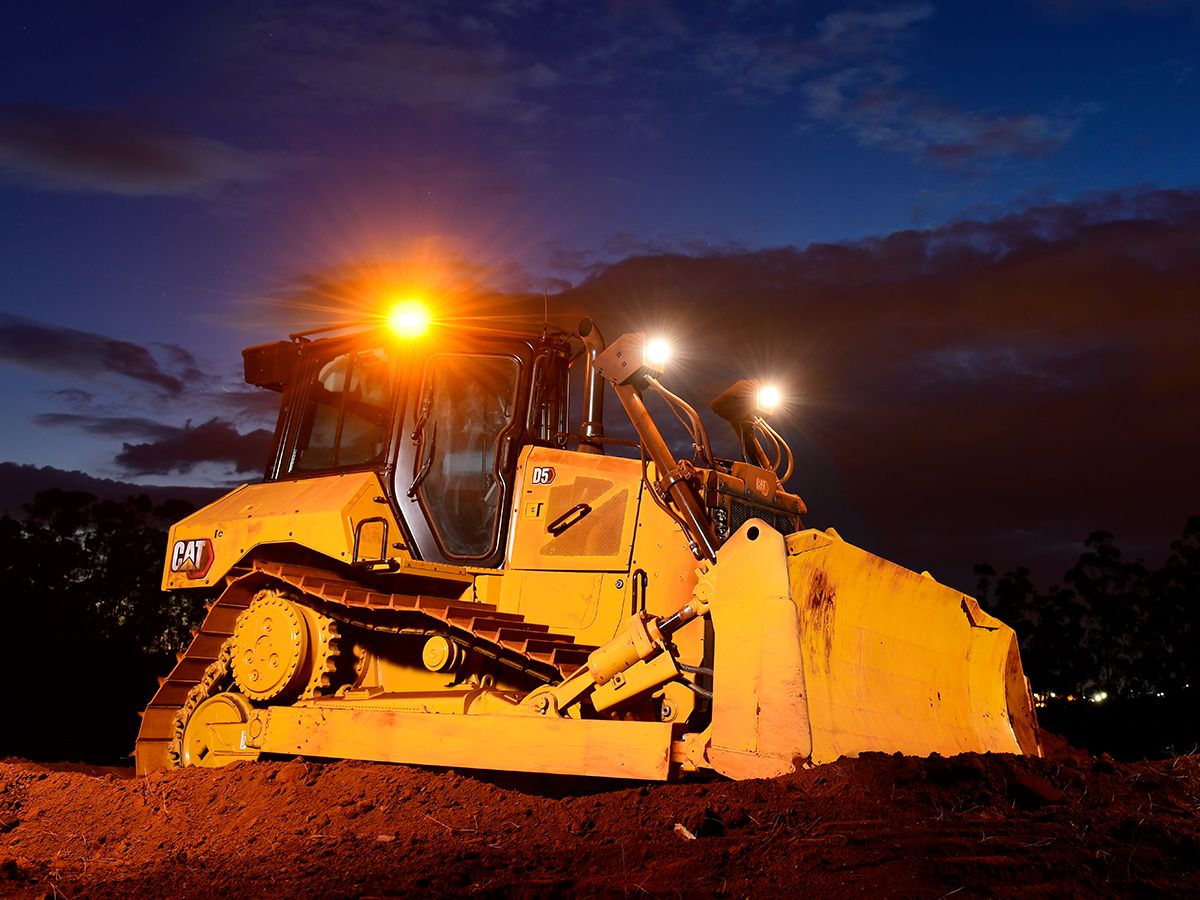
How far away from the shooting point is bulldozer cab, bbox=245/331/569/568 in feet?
24.8

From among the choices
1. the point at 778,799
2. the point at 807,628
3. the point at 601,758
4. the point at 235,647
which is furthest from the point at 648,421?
the point at 235,647

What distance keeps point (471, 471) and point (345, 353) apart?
167cm

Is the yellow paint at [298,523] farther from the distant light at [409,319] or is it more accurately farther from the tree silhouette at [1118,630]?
the tree silhouette at [1118,630]

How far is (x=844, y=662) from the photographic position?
659 cm

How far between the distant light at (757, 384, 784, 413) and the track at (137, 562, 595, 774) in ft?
9.11

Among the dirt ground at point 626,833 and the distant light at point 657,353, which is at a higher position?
the distant light at point 657,353

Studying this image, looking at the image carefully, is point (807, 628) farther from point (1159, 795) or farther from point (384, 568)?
point (384, 568)

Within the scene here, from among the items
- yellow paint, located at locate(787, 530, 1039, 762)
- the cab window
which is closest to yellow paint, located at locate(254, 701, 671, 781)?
yellow paint, located at locate(787, 530, 1039, 762)

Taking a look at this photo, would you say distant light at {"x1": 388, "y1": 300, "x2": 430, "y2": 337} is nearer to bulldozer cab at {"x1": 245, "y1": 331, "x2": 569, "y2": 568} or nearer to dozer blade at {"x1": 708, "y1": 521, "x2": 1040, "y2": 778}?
bulldozer cab at {"x1": 245, "y1": 331, "x2": 569, "y2": 568}

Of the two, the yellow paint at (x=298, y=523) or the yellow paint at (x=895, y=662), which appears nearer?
the yellow paint at (x=895, y=662)

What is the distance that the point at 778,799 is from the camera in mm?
5039

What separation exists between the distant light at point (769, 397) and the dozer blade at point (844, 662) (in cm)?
191

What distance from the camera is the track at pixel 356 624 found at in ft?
21.5

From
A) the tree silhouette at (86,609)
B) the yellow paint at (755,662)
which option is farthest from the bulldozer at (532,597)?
the tree silhouette at (86,609)
